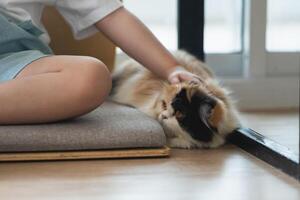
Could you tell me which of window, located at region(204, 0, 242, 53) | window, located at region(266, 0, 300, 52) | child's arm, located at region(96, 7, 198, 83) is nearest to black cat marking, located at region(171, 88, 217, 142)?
child's arm, located at region(96, 7, 198, 83)

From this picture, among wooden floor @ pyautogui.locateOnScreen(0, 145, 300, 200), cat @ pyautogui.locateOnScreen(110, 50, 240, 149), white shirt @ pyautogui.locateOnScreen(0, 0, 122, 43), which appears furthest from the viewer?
white shirt @ pyautogui.locateOnScreen(0, 0, 122, 43)

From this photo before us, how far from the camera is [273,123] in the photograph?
163 centimetres

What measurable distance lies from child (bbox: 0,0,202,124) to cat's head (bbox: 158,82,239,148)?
5 centimetres

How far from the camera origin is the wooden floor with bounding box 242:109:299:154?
137 cm

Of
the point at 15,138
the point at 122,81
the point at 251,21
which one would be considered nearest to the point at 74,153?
the point at 15,138

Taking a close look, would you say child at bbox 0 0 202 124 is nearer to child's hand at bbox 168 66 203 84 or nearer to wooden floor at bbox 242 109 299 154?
child's hand at bbox 168 66 203 84

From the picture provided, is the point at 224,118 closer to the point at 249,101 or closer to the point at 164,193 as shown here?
the point at 164,193

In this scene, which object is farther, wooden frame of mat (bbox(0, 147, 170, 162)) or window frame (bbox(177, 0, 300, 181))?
window frame (bbox(177, 0, 300, 181))

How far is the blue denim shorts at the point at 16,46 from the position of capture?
1.33 m

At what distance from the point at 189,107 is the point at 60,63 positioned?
296 millimetres

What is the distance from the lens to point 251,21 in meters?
1.86

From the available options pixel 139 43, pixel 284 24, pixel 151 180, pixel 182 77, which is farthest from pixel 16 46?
pixel 284 24

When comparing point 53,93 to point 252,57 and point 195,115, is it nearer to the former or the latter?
point 195,115

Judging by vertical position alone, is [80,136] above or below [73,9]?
below
